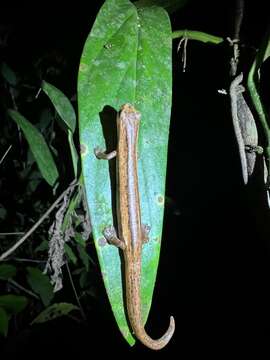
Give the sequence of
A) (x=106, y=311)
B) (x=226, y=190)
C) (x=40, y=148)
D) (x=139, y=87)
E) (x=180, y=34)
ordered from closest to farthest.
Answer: (x=139, y=87), (x=180, y=34), (x=40, y=148), (x=226, y=190), (x=106, y=311)

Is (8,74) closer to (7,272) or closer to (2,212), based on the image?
(2,212)

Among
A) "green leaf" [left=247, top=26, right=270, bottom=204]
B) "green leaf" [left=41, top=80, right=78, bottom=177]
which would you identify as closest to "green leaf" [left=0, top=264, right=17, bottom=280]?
"green leaf" [left=41, top=80, right=78, bottom=177]

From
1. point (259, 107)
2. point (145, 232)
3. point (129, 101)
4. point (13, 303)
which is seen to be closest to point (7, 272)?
point (13, 303)

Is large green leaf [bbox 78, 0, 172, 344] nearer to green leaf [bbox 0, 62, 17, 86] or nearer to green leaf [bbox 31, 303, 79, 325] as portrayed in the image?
green leaf [bbox 31, 303, 79, 325]

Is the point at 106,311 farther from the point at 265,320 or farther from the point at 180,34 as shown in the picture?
the point at 180,34

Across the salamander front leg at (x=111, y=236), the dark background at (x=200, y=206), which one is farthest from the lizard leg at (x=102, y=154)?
the dark background at (x=200, y=206)

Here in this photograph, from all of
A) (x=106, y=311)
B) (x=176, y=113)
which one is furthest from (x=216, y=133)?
(x=106, y=311)
